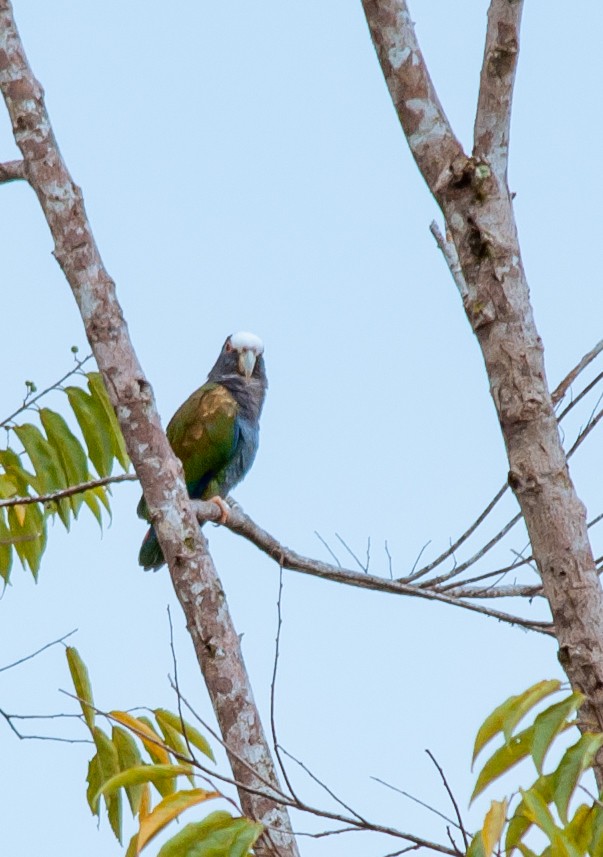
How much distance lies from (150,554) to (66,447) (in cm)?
185

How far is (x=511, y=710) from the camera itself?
170cm

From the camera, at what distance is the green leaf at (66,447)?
3223mm

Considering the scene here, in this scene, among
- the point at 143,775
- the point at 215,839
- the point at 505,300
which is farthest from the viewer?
the point at 505,300

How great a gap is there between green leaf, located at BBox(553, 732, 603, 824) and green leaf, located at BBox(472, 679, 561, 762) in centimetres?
9

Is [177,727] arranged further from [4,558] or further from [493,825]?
[493,825]

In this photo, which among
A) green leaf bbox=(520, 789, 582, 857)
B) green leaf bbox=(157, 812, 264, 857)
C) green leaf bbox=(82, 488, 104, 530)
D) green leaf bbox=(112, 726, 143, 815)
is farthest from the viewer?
green leaf bbox=(82, 488, 104, 530)

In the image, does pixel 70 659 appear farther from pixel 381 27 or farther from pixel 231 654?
pixel 381 27

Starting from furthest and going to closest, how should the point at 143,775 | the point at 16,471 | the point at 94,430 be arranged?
1. the point at 94,430
2. the point at 16,471
3. the point at 143,775

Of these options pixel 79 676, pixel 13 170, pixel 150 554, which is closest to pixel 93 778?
pixel 79 676

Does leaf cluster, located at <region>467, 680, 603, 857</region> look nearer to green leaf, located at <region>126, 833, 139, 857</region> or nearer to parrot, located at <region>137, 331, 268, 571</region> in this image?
green leaf, located at <region>126, 833, 139, 857</region>

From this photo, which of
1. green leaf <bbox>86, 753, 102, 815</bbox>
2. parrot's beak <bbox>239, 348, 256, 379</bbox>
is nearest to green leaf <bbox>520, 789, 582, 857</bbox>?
green leaf <bbox>86, 753, 102, 815</bbox>

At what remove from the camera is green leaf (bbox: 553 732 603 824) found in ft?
5.14

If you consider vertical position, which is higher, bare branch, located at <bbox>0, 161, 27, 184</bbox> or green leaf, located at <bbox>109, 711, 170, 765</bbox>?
bare branch, located at <bbox>0, 161, 27, 184</bbox>

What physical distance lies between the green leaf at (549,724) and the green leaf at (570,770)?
0.03m
